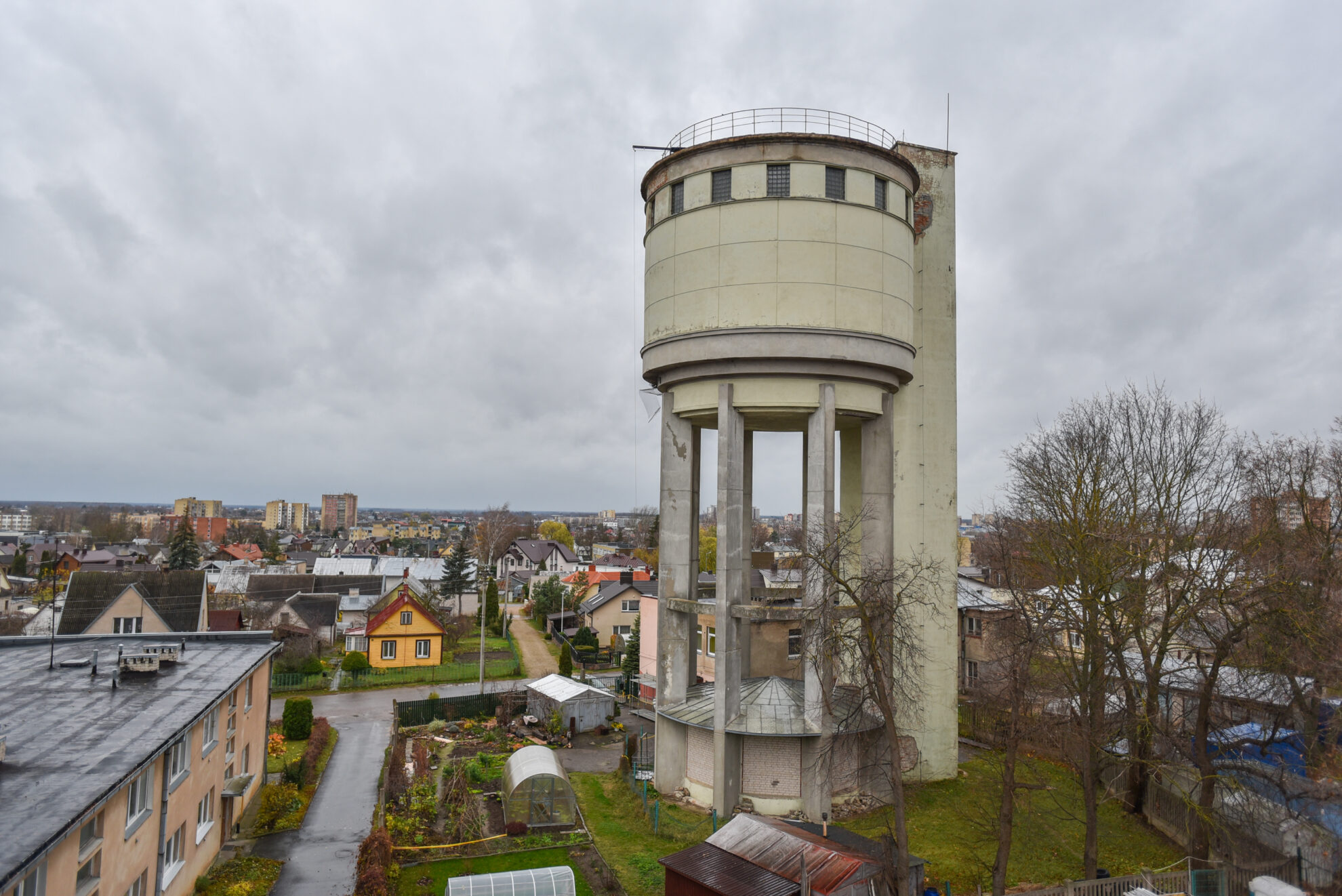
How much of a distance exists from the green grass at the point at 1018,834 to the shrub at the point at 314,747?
52.8ft

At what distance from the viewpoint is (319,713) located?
34.7 meters

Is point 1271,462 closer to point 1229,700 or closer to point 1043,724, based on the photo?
point 1229,700

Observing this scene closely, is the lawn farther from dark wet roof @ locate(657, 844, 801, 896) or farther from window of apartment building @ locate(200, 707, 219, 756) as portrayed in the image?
window of apartment building @ locate(200, 707, 219, 756)

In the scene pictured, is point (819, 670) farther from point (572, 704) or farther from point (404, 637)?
point (404, 637)

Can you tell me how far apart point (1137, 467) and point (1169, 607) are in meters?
4.55

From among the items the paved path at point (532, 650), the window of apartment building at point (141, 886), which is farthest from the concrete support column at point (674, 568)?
the paved path at point (532, 650)

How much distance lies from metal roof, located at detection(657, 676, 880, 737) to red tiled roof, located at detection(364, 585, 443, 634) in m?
26.4

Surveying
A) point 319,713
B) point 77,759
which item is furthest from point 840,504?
point 319,713

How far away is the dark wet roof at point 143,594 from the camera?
3900cm

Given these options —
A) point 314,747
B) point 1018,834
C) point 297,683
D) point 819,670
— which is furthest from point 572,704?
point 297,683

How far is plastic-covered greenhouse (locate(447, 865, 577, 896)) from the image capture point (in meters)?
15.3

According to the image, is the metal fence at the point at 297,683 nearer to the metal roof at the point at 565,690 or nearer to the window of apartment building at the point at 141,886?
the metal roof at the point at 565,690

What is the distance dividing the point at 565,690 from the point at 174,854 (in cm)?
1764

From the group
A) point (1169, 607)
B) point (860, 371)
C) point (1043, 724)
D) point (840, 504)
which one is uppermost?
point (860, 371)
